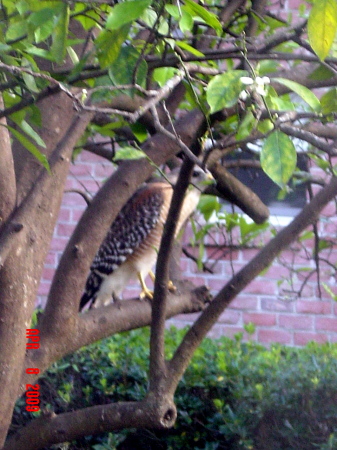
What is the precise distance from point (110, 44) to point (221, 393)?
64.2 inches

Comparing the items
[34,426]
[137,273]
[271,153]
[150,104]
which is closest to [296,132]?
[271,153]

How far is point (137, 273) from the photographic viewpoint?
3244 millimetres

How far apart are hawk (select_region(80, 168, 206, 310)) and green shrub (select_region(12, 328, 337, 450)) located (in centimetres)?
43

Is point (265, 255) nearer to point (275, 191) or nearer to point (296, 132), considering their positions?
point (296, 132)

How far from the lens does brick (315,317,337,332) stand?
148 inches

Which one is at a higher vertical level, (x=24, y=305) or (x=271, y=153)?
(x=271, y=153)

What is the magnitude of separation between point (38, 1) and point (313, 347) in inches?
78.6

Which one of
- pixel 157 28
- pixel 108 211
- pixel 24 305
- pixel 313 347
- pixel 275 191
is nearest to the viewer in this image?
pixel 157 28

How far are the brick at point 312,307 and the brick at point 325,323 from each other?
43mm

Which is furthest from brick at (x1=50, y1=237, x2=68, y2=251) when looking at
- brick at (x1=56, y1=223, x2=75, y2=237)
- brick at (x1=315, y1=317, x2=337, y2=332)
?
brick at (x1=315, y1=317, x2=337, y2=332)

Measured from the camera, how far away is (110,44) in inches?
38.2

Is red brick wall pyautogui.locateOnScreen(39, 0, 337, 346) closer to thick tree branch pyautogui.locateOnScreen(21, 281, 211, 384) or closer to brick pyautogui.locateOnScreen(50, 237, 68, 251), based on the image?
brick pyautogui.locateOnScreen(50, 237, 68, 251)

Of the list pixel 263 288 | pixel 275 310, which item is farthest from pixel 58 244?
pixel 275 310

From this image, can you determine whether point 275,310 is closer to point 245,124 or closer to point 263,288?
point 263,288
